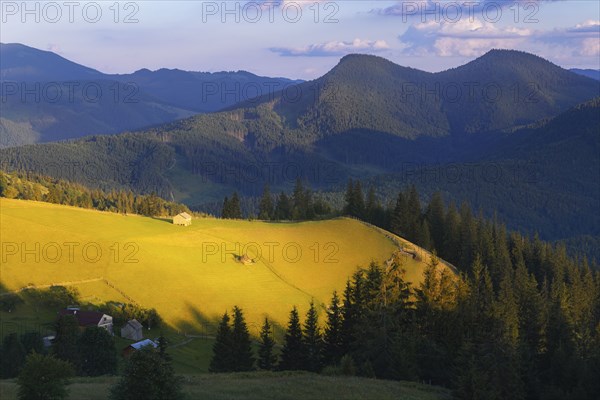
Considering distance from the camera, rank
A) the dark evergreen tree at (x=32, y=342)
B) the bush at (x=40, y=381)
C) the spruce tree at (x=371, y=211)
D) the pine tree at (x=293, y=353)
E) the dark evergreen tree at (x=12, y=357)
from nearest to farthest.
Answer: the bush at (x=40, y=381)
the dark evergreen tree at (x=12, y=357)
the dark evergreen tree at (x=32, y=342)
the pine tree at (x=293, y=353)
the spruce tree at (x=371, y=211)

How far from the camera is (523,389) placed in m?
43.5

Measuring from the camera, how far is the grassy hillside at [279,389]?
1329 inches

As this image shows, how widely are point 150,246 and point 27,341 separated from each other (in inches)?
1298

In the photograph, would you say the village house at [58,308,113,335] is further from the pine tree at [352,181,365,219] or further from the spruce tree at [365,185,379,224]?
the spruce tree at [365,185,379,224]

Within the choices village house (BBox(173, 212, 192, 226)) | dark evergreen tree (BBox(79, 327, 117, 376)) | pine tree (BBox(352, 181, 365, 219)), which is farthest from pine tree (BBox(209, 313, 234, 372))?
pine tree (BBox(352, 181, 365, 219))

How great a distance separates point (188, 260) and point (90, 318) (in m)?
23.7

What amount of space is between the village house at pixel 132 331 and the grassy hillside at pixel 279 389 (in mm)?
20889

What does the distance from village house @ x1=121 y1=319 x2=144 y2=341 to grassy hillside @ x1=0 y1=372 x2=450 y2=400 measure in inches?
822

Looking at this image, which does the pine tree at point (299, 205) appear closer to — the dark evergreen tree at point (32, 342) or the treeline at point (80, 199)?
the treeline at point (80, 199)

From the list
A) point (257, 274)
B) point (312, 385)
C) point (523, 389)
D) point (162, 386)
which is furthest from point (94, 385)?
point (257, 274)

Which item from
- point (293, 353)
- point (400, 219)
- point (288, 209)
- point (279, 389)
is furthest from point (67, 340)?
point (288, 209)

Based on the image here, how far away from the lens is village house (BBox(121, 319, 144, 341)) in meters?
61.4

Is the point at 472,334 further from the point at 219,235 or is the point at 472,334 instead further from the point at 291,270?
the point at 219,235

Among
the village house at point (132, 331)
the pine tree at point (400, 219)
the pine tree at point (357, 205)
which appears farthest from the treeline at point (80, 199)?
the village house at point (132, 331)
